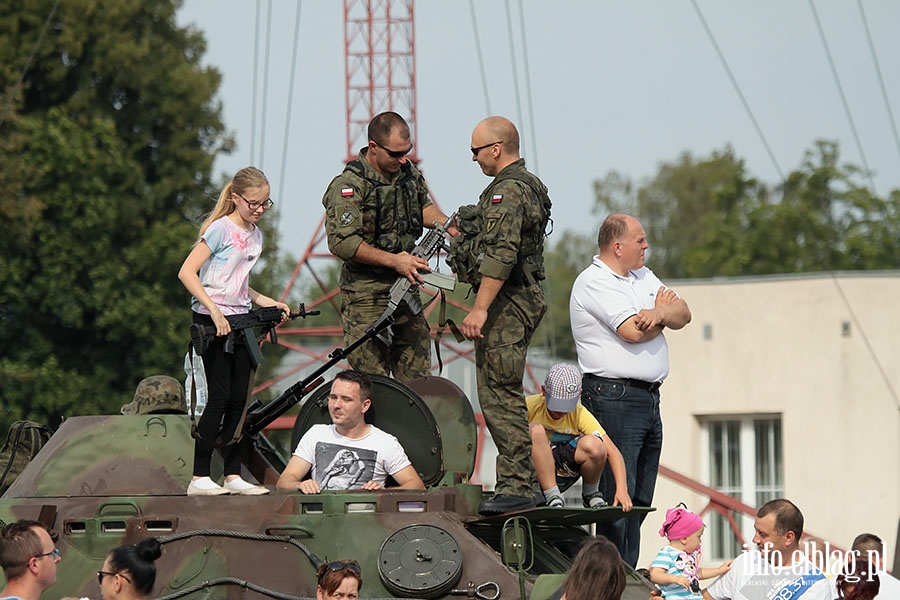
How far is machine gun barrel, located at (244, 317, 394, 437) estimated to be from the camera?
36.4ft

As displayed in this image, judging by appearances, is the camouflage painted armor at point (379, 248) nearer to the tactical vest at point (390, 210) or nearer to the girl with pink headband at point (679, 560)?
the tactical vest at point (390, 210)

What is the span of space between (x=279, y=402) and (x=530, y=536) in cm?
201

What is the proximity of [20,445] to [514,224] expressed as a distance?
411cm

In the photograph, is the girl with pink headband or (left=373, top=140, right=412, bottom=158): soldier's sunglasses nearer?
the girl with pink headband

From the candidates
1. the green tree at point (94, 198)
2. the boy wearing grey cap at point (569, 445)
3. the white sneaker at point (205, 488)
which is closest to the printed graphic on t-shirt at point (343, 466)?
the white sneaker at point (205, 488)

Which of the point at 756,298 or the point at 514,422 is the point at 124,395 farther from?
the point at 514,422

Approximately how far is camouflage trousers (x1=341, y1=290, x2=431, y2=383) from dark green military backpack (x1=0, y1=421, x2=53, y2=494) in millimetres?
2350

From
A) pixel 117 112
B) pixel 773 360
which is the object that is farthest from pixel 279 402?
→ pixel 117 112

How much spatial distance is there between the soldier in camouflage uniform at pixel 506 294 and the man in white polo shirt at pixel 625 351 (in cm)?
59

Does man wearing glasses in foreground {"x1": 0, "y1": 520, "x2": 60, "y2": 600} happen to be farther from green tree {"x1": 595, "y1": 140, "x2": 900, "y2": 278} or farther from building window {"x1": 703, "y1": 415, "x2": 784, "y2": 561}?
green tree {"x1": 595, "y1": 140, "x2": 900, "y2": 278}

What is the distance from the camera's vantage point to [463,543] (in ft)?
32.4

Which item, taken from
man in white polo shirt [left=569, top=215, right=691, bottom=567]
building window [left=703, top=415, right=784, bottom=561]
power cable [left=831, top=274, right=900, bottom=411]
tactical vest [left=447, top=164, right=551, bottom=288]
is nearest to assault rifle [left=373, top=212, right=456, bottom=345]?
tactical vest [left=447, top=164, right=551, bottom=288]

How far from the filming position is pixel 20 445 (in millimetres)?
12461

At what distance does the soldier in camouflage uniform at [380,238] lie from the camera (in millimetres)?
11367
